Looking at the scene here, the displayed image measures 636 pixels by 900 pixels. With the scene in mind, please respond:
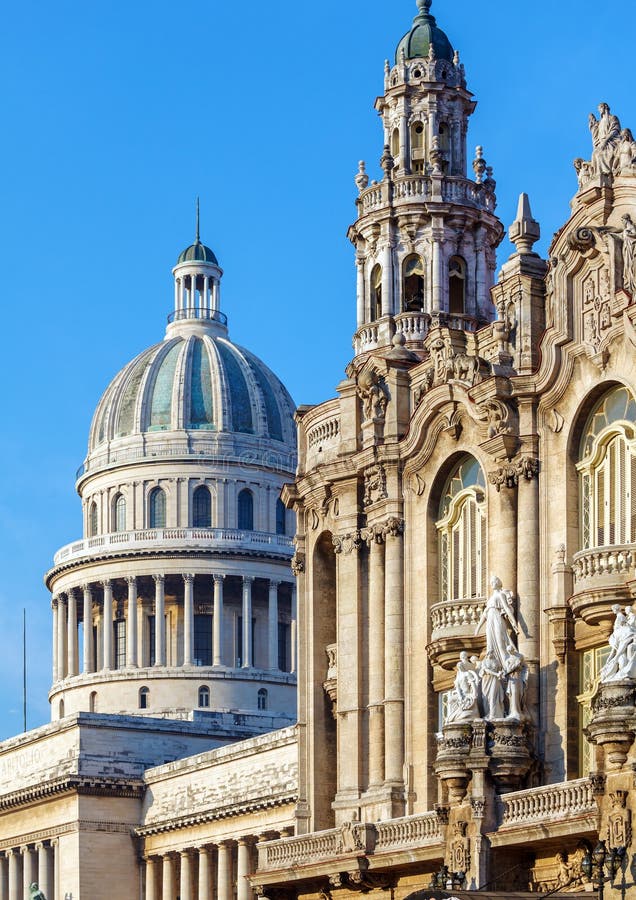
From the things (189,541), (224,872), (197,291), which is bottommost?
(224,872)

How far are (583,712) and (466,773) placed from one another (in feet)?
11.5

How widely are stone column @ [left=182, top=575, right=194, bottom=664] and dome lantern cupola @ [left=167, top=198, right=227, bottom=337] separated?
18982 millimetres

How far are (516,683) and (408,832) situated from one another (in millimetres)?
5396

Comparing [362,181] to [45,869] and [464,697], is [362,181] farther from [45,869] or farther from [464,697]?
[45,869]

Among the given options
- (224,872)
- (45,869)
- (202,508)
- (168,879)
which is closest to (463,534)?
(224,872)

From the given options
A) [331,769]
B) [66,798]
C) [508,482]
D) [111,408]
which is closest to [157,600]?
[111,408]

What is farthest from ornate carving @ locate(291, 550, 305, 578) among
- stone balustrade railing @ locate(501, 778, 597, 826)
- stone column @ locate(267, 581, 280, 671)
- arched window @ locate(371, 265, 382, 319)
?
stone column @ locate(267, 581, 280, 671)

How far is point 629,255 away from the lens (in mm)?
55344

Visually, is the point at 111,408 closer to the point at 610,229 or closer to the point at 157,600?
the point at 157,600

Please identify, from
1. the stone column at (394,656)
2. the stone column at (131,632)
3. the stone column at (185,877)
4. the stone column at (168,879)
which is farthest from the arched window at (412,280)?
the stone column at (131,632)

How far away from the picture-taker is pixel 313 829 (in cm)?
6650

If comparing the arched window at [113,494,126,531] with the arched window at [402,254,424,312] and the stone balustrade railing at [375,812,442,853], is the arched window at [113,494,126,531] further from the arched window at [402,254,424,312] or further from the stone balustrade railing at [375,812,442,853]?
the stone balustrade railing at [375,812,442,853]

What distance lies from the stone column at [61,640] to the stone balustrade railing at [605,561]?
89.5 m

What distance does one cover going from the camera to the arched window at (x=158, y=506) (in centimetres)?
14138
